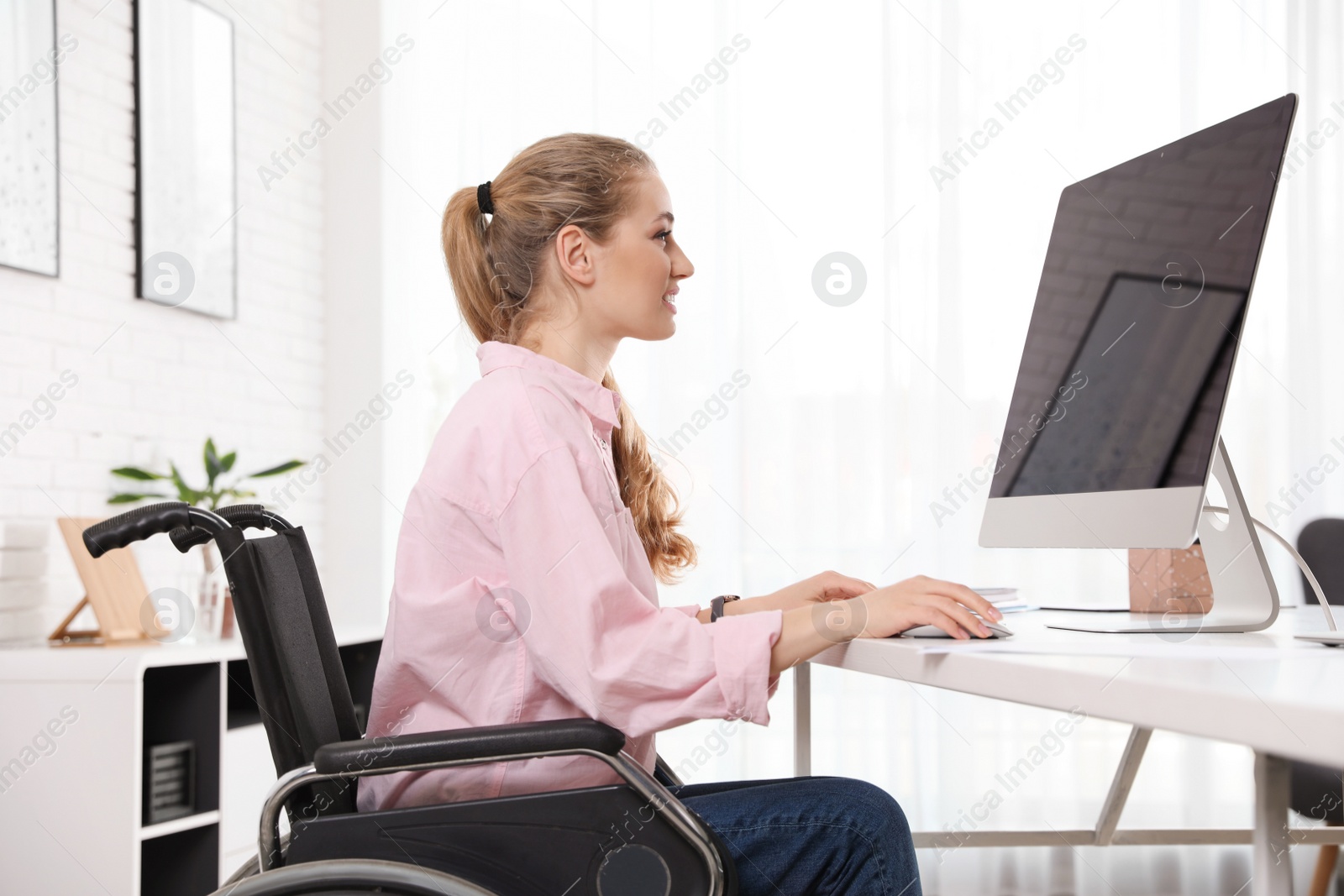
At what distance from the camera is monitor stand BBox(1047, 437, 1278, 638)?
3.28ft

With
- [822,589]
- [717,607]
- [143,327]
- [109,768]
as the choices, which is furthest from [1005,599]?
[143,327]

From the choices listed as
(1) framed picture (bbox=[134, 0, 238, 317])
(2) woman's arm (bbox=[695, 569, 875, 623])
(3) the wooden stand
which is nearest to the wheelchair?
(2) woman's arm (bbox=[695, 569, 875, 623])

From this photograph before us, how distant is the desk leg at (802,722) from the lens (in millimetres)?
1453

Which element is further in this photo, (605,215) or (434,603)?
(605,215)

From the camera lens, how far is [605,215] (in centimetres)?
125

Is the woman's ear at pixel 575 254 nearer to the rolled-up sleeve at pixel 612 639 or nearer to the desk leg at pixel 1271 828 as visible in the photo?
the rolled-up sleeve at pixel 612 639

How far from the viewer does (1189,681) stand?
59 cm

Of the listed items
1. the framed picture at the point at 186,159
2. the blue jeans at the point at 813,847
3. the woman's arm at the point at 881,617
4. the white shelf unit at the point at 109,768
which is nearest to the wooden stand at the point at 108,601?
the white shelf unit at the point at 109,768

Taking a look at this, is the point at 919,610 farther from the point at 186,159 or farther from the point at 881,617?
the point at 186,159

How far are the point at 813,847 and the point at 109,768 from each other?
4.32 feet

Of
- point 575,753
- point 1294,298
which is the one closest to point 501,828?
point 575,753

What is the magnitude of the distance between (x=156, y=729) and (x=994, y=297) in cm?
232

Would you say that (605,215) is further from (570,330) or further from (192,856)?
(192,856)

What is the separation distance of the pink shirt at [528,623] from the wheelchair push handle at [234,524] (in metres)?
0.14
